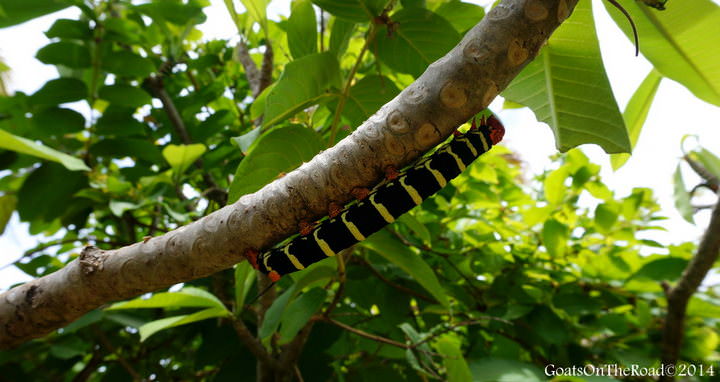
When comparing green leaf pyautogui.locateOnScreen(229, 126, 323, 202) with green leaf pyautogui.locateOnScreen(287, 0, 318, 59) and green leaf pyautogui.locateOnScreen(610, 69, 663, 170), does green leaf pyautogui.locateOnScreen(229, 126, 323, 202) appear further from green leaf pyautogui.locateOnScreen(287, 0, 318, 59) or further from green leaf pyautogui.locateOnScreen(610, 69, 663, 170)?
green leaf pyautogui.locateOnScreen(610, 69, 663, 170)

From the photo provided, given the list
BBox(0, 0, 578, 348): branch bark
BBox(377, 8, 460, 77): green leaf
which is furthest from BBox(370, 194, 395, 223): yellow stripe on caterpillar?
BBox(377, 8, 460, 77): green leaf

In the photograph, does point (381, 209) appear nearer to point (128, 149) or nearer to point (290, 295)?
point (290, 295)

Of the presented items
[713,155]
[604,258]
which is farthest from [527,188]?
[713,155]

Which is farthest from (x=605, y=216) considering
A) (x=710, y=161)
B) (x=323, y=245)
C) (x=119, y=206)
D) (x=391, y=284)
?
(x=119, y=206)

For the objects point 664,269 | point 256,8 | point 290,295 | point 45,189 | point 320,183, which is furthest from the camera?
point 45,189

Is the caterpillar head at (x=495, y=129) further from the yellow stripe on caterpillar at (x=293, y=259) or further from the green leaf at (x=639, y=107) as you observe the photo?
the yellow stripe on caterpillar at (x=293, y=259)

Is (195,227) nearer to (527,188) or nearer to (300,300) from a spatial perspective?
(300,300)

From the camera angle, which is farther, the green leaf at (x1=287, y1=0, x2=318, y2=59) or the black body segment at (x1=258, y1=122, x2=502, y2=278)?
the green leaf at (x1=287, y1=0, x2=318, y2=59)
